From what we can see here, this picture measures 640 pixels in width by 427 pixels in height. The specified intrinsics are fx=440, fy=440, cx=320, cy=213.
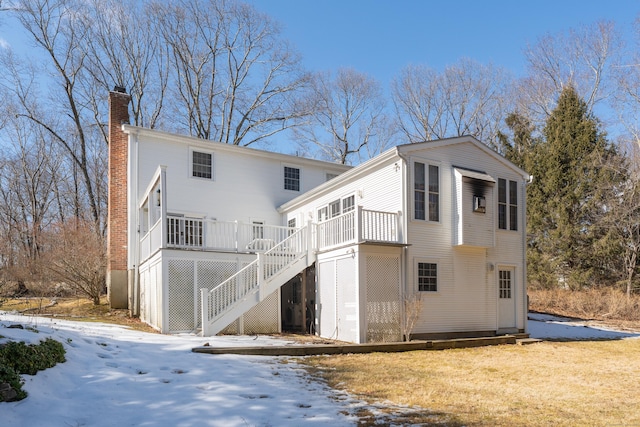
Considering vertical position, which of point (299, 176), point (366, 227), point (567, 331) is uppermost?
point (299, 176)

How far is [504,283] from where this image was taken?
14094mm

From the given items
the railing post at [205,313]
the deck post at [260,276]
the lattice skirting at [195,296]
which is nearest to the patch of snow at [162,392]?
the railing post at [205,313]

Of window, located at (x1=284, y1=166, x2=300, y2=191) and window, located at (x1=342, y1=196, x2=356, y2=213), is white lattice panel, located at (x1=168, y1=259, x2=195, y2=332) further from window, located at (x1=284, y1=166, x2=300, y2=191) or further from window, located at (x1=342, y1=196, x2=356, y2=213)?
window, located at (x1=284, y1=166, x2=300, y2=191)

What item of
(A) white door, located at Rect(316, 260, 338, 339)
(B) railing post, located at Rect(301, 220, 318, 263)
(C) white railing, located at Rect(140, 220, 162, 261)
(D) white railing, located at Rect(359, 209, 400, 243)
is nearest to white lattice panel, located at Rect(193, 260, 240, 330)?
(C) white railing, located at Rect(140, 220, 162, 261)

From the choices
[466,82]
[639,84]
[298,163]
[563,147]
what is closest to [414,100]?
[466,82]

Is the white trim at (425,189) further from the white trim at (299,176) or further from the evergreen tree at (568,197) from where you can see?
the evergreen tree at (568,197)

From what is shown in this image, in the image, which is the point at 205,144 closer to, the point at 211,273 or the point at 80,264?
the point at 211,273

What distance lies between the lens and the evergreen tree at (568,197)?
938 inches

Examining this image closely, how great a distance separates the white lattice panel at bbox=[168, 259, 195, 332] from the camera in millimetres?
11852

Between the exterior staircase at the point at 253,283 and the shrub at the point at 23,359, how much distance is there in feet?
16.7

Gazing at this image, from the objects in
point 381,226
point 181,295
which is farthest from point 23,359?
point 381,226

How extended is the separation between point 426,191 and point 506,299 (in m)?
4.72

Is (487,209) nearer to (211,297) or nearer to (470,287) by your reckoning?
(470,287)

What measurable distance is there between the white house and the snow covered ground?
13.3ft
